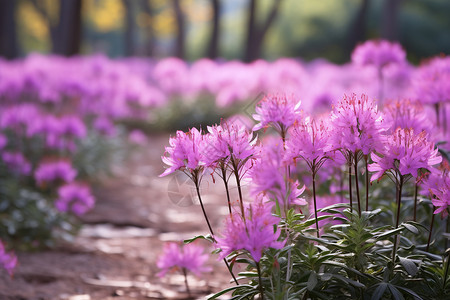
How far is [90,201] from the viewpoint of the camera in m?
4.89

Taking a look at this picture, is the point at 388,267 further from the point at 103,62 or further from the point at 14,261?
the point at 103,62

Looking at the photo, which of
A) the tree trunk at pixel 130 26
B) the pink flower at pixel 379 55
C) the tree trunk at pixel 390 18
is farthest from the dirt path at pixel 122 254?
the tree trunk at pixel 130 26

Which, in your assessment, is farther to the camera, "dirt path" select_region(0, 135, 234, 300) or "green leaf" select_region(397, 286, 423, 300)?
"dirt path" select_region(0, 135, 234, 300)

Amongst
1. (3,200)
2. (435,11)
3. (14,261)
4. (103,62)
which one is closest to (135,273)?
(14,261)

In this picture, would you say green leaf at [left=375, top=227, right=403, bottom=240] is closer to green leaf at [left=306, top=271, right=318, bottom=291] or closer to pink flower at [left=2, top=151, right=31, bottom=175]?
green leaf at [left=306, top=271, right=318, bottom=291]

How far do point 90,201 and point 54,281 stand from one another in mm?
1159

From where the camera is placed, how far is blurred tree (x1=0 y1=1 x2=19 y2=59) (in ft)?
47.8

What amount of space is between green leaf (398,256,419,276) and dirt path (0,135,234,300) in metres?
0.84

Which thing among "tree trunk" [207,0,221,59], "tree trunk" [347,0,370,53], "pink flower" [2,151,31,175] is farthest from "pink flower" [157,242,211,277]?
"tree trunk" [347,0,370,53]

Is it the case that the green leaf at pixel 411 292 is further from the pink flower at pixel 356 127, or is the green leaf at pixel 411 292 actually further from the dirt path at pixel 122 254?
the dirt path at pixel 122 254

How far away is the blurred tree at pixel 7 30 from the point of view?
14.6m

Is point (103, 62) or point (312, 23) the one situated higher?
point (312, 23)

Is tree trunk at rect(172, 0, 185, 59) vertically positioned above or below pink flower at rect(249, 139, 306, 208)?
above

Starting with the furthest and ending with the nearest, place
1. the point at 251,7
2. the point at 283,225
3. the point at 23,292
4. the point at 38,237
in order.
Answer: the point at 251,7
the point at 38,237
the point at 23,292
the point at 283,225
